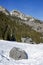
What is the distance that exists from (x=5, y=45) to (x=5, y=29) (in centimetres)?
644

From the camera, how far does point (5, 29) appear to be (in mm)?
21094

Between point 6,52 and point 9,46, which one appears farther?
point 9,46

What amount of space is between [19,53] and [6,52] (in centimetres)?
162

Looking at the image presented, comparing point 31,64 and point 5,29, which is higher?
point 5,29

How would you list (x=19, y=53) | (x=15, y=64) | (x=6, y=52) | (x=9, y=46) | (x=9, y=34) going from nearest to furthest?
(x=15, y=64), (x=19, y=53), (x=6, y=52), (x=9, y=46), (x=9, y=34)

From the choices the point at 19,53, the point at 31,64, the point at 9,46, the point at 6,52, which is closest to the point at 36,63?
the point at 31,64

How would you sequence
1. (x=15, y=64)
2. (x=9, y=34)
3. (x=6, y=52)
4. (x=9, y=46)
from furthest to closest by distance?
(x=9, y=34) < (x=9, y=46) < (x=6, y=52) < (x=15, y=64)

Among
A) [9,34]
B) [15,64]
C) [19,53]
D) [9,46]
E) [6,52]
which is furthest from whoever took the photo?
[9,34]

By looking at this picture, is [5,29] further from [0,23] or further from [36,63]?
[36,63]

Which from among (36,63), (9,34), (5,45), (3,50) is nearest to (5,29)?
(9,34)

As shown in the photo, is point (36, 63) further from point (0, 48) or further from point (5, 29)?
point (5, 29)

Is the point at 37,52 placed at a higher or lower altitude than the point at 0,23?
lower

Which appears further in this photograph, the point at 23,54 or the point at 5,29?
the point at 5,29

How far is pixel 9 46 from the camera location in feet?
48.6
